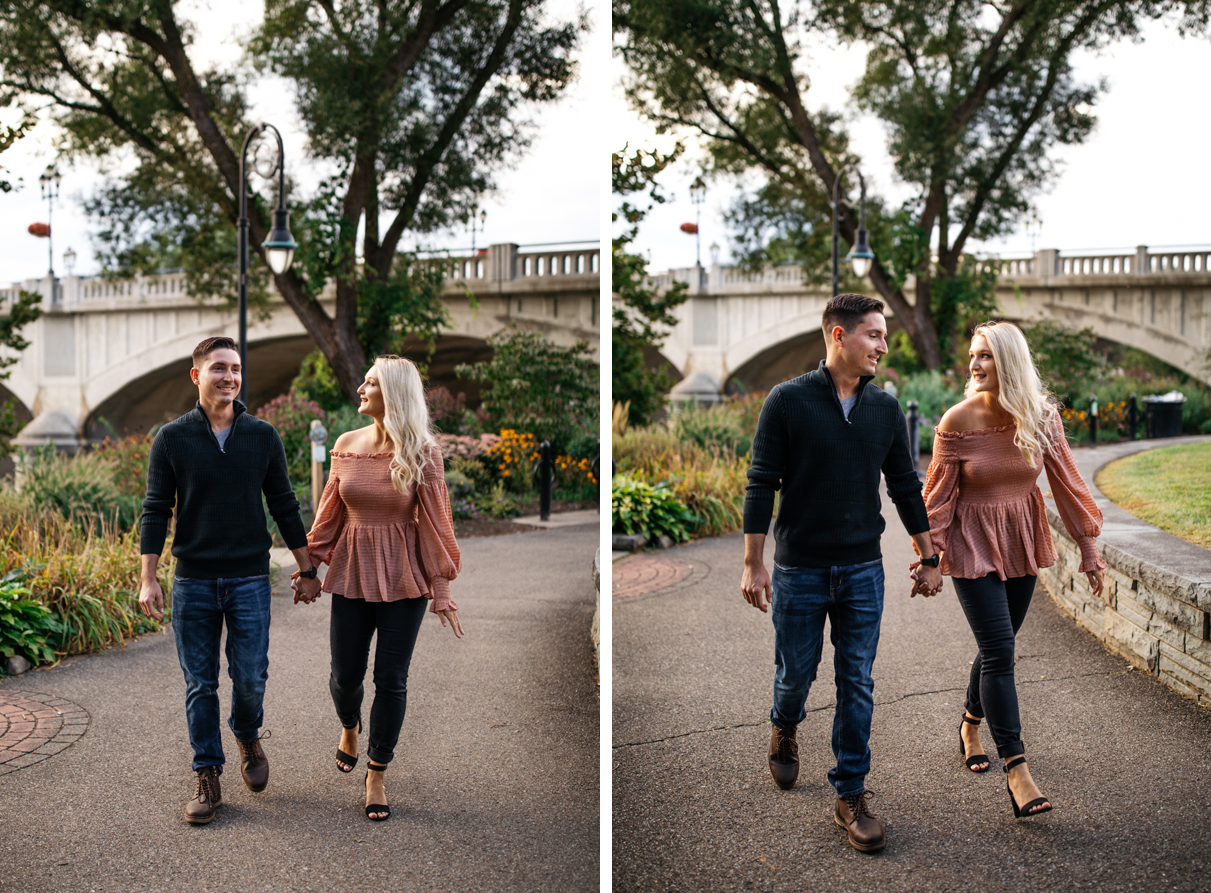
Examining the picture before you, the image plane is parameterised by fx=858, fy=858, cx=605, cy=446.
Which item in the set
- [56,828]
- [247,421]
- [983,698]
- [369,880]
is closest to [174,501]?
[247,421]

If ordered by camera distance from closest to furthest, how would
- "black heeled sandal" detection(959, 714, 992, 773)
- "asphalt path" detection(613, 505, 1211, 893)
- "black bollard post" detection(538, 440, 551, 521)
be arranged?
"asphalt path" detection(613, 505, 1211, 893)
"black heeled sandal" detection(959, 714, 992, 773)
"black bollard post" detection(538, 440, 551, 521)

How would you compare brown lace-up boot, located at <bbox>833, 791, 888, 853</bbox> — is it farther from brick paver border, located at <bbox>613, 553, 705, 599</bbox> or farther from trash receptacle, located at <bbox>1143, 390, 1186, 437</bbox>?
brick paver border, located at <bbox>613, 553, 705, 599</bbox>

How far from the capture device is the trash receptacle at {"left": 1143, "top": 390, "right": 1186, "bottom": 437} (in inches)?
114

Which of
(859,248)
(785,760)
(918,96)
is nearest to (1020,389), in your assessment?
(785,760)

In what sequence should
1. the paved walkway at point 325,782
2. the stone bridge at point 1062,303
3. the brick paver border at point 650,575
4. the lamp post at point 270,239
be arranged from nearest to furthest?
the paved walkway at point 325,782, the stone bridge at point 1062,303, the lamp post at point 270,239, the brick paver border at point 650,575

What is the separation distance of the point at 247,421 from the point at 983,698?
2.08 metres

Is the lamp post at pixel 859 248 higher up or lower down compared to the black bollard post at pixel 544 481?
higher up

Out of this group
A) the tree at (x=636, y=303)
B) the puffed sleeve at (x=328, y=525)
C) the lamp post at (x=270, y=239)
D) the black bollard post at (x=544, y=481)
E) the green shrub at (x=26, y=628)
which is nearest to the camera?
the puffed sleeve at (x=328, y=525)

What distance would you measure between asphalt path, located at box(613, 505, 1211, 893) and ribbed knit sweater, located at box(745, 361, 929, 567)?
0.61 metres

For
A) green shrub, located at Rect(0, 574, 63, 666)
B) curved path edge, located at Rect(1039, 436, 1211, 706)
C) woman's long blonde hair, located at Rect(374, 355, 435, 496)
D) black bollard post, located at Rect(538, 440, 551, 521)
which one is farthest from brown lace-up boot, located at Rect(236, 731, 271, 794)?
curved path edge, located at Rect(1039, 436, 1211, 706)

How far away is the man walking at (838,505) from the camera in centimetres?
215

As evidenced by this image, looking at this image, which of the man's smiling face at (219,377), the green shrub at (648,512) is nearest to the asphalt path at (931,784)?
the man's smiling face at (219,377)

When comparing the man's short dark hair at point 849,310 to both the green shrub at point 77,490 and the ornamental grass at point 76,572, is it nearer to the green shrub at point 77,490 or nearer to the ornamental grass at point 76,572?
A: the ornamental grass at point 76,572

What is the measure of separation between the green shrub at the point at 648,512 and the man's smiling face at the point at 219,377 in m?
3.83
